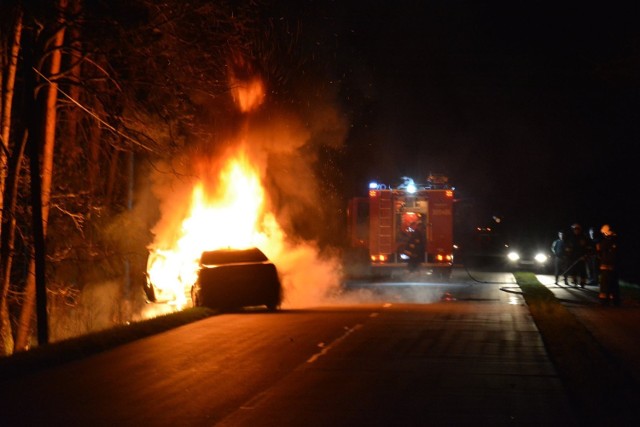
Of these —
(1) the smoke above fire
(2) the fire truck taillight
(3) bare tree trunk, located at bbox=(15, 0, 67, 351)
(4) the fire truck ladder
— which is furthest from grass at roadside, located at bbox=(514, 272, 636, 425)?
(4) the fire truck ladder

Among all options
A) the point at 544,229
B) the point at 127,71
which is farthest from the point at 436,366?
the point at 544,229

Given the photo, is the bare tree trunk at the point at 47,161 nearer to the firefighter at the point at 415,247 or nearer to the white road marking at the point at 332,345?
the white road marking at the point at 332,345

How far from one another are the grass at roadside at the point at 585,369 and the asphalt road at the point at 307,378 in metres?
0.23

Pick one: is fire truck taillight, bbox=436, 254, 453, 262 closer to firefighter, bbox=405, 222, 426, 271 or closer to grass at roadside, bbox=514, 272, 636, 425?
firefighter, bbox=405, 222, 426, 271

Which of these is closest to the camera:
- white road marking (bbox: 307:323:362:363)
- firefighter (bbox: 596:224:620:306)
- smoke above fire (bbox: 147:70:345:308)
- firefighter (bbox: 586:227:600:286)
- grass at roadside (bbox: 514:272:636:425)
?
grass at roadside (bbox: 514:272:636:425)

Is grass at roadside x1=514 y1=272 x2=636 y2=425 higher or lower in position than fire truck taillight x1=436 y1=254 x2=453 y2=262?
lower

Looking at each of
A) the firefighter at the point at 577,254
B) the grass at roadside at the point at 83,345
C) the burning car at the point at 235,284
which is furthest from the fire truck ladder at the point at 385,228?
the grass at roadside at the point at 83,345

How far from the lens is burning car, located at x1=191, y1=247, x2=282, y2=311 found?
2047cm

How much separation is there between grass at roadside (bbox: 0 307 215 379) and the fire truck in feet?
45.6

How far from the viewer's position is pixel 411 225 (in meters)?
32.0

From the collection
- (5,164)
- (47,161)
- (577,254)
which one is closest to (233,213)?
(47,161)

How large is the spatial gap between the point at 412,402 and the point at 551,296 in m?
16.1

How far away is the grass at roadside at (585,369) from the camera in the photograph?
31.3 feet

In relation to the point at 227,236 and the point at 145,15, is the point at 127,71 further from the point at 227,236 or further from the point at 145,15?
the point at 227,236
